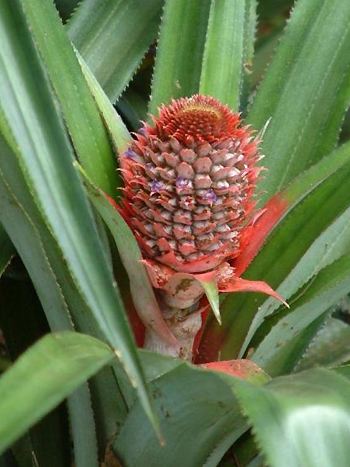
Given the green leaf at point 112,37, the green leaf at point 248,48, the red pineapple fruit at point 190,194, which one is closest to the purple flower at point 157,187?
the red pineapple fruit at point 190,194

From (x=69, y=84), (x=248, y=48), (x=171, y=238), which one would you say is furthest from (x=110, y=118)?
(x=248, y=48)

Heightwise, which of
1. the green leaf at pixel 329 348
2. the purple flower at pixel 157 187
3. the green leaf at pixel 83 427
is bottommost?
the green leaf at pixel 83 427

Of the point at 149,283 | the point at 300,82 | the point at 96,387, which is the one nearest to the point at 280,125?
the point at 300,82

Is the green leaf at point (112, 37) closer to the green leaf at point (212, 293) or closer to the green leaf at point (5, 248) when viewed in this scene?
the green leaf at point (5, 248)

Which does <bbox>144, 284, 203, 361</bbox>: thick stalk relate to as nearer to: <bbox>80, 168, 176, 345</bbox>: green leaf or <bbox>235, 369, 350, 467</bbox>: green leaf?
<bbox>80, 168, 176, 345</bbox>: green leaf

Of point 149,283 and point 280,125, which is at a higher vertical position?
point 280,125

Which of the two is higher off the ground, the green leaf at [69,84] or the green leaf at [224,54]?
the green leaf at [224,54]

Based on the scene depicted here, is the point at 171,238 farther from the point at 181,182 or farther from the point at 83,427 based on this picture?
the point at 83,427

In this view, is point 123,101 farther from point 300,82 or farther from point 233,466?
point 233,466
